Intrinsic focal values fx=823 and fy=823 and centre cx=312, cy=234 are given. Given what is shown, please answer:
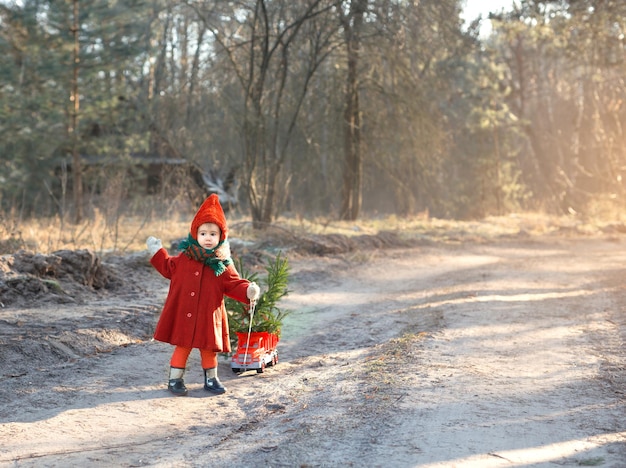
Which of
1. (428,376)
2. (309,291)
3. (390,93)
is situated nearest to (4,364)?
(428,376)

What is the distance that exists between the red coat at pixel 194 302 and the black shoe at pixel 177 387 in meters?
0.27

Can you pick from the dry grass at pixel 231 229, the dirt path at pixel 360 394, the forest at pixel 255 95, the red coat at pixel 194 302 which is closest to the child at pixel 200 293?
the red coat at pixel 194 302

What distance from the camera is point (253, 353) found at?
6453mm

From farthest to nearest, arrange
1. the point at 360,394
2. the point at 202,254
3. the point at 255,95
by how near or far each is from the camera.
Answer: the point at 255,95, the point at 202,254, the point at 360,394

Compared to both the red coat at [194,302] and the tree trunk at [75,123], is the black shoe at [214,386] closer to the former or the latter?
the red coat at [194,302]

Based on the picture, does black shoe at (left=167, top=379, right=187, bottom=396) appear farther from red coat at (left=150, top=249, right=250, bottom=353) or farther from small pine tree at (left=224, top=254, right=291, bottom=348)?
small pine tree at (left=224, top=254, right=291, bottom=348)

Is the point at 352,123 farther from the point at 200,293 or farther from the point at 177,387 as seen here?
the point at 177,387

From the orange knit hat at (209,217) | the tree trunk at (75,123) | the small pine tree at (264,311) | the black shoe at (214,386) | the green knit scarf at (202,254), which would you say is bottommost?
the black shoe at (214,386)

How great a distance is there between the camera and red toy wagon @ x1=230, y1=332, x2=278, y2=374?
643 cm

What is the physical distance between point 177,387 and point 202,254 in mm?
958

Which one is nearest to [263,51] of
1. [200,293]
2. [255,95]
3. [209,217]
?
[255,95]

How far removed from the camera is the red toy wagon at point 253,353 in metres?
6.43

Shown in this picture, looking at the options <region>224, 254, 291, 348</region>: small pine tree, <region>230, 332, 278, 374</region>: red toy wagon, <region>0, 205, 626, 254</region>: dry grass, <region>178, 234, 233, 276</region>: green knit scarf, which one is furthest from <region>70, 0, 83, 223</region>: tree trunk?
<region>178, 234, 233, 276</region>: green knit scarf

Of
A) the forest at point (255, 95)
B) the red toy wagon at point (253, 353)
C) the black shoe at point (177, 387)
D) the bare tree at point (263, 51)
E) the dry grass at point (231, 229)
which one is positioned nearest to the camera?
the black shoe at point (177, 387)
